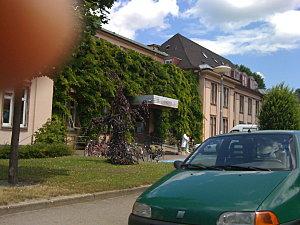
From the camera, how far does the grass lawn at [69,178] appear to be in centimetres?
1043

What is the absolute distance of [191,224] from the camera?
5035 millimetres

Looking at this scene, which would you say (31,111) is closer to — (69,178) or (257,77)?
(69,178)

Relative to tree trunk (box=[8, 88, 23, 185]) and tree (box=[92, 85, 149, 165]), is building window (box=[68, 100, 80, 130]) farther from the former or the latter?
tree trunk (box=[8, 88, 23, 185])

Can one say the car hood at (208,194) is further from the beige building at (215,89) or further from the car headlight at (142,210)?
the beige building at (215,89)

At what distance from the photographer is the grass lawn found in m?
10.4

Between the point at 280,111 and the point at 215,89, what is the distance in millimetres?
12788

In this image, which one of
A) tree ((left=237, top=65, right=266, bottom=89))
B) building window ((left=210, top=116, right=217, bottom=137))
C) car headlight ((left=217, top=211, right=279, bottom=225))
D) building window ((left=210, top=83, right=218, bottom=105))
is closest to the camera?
car headlight ((left=217, top=211, right=279, bottom=225))

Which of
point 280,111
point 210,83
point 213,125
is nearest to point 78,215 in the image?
point 280,111

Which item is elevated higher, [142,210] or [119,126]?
[119,126]

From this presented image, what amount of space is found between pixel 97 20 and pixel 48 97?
1380 cm

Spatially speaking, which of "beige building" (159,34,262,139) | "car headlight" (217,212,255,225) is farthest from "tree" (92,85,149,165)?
"beige building" (159,34,262,139)

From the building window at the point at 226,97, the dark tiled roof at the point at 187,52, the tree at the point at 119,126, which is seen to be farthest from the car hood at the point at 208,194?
the building window at the point at 226,97

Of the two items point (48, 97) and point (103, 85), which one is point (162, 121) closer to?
point (103, 85)

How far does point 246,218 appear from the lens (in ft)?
16.0
